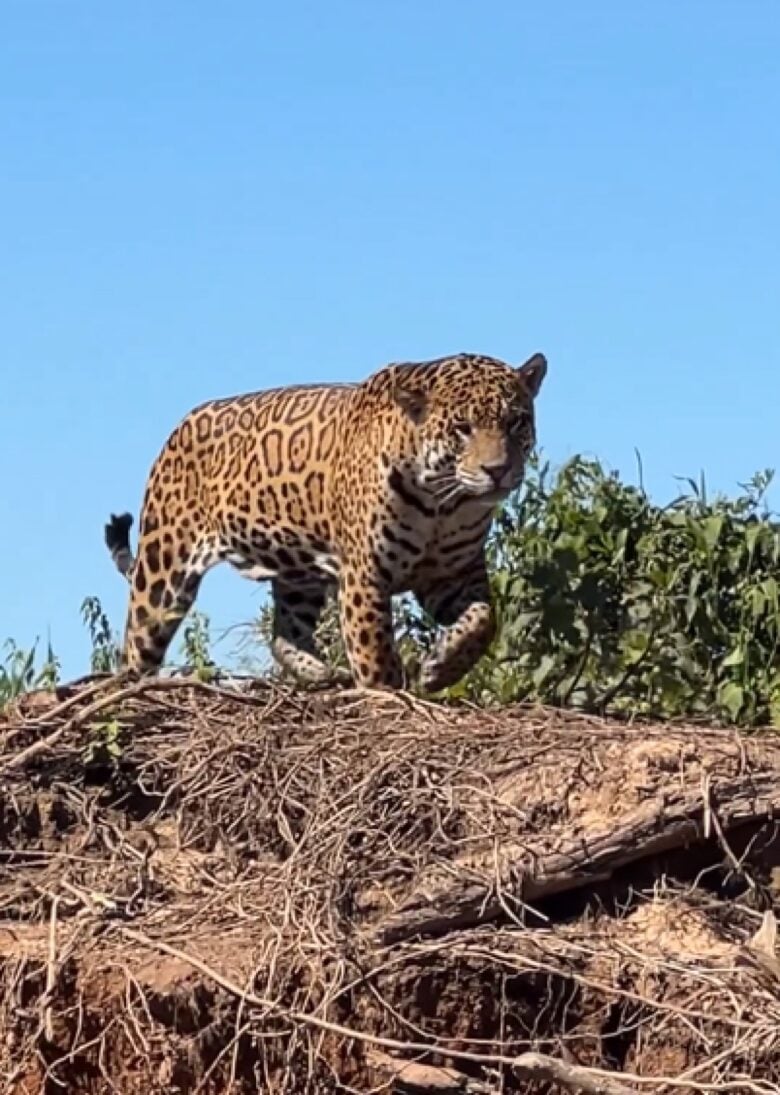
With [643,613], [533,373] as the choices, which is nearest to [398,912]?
[643,613]

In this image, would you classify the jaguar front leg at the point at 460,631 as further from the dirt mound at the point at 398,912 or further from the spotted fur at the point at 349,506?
the dirt mound at the point at 398,912

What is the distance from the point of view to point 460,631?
9953 millimetres

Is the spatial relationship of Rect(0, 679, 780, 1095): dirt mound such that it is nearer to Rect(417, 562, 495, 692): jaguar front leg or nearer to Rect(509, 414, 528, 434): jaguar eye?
Rect(417, 562, 495, 692): jaguar front leg

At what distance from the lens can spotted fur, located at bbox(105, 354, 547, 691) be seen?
1011 cm

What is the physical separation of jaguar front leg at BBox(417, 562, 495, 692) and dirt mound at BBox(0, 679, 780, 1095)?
1902mm

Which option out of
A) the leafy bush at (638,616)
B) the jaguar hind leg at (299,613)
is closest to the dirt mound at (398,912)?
the leafy bush at (638,616)

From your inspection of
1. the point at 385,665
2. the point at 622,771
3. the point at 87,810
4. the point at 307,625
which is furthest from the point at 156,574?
the point at 622,771

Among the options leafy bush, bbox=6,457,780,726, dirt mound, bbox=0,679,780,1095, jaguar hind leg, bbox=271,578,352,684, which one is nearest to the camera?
dirt mound, bbox=0,679,780,1095

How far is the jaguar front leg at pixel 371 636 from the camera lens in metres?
10.1

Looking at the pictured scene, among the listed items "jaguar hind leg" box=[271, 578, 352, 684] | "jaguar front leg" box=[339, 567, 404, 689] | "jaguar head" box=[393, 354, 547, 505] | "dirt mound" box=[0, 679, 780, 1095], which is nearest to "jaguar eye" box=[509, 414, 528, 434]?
"jaguar head" box=[393, 354, 547, 505]

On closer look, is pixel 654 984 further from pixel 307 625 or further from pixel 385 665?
pixel 307 625

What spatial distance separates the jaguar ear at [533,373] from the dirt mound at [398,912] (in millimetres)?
2771

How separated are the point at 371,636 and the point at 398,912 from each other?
3291 millimetres

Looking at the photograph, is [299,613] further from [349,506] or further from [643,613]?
[643,613]
